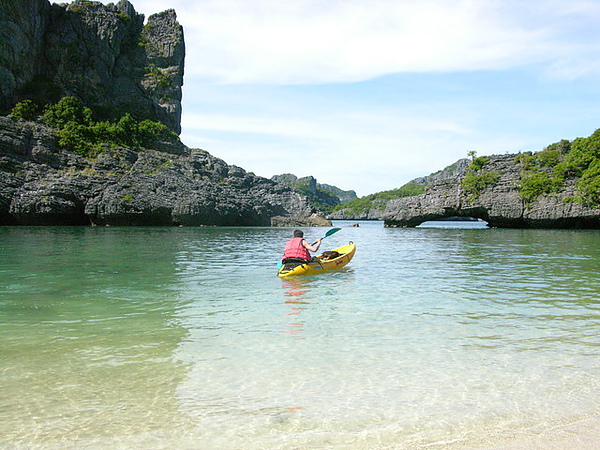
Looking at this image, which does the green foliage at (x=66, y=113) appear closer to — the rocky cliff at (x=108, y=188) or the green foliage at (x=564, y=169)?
the rocky cliff at (x=108, y=188)

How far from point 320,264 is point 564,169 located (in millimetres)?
59614

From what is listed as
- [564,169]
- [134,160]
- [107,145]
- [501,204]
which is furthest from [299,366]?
[107,145]

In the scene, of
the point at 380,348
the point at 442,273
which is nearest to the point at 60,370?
the point at 380,348

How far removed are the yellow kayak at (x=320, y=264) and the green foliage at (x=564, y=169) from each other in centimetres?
5067

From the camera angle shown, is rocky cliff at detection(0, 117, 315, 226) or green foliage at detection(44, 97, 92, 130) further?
green foliage at detection(44, 97, 92, 130)

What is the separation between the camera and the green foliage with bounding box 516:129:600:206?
186 feet

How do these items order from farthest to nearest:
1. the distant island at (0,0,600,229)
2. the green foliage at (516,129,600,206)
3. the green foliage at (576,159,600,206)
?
1. the distant island at (0,0,600,229)
2. the green foliage at (516,129,600,206)
3. the green foliage at (576,159,600,206)

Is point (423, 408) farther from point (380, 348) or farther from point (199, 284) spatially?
point (199, 284)

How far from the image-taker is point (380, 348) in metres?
7.18

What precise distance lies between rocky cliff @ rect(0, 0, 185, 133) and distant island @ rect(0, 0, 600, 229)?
9.1 inches

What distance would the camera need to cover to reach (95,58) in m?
87.1

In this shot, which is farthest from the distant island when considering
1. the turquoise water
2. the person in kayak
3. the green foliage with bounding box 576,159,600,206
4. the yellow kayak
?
the turquoise water

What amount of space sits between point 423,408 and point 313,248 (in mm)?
12472

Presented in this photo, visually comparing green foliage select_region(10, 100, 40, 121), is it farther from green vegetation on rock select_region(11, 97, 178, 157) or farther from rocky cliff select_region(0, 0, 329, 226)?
rocky cliff select_region(0, 0, 329, 226)
